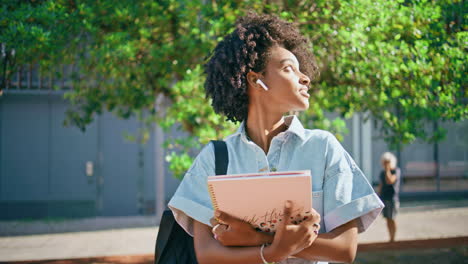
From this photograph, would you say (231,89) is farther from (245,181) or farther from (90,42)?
(90,42)

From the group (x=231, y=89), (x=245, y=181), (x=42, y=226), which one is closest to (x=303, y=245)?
(x=245, y=181)

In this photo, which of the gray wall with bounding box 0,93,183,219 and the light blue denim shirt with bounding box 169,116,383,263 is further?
the gray wall with bounding box 0,93,183,219

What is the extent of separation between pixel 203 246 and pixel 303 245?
36cm

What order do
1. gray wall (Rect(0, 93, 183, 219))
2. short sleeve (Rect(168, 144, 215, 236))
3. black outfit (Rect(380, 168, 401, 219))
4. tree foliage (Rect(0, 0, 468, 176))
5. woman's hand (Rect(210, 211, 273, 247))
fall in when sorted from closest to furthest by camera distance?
woman's hand (Rect(210, 211, 273, 247))
short sleeve (Rect(168, 144, 215, 236))
tree foliage (Rect(0, 0, 468, 176))
black outfit (Rect(380, 168, 401, 219))
gray wall (Rect(0, 93, 183, 219))

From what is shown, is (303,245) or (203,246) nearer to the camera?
(303,245)

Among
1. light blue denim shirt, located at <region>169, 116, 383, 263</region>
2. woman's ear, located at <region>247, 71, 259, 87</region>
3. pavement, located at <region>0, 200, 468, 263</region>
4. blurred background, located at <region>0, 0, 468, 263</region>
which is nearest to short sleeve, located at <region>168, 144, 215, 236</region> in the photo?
light blue denim shirt, located at <region>169, 116, 383, 263</region>

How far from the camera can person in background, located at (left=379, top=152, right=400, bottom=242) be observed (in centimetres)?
747

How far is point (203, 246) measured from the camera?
1566 mm

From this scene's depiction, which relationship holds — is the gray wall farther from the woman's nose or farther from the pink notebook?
the pink notebook

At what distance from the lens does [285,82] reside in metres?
1.72

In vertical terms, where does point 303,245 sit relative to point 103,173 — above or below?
above

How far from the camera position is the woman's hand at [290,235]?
141 centimetres

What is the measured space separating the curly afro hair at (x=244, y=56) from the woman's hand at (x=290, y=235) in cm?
61

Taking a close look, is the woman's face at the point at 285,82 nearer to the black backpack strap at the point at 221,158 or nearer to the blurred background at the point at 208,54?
the black backpack strap at the point at 221,158
